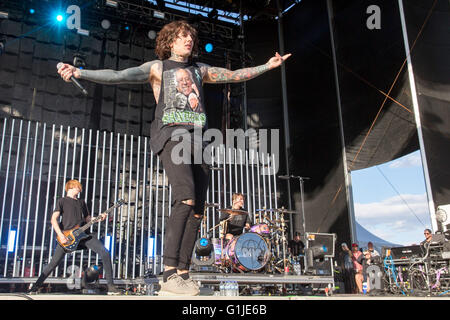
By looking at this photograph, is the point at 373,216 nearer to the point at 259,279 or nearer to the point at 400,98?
the point at 400,98

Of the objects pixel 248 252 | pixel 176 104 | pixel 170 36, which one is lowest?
pixel 248 252

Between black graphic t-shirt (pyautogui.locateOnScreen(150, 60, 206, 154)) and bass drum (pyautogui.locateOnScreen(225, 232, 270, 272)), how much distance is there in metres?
3.23

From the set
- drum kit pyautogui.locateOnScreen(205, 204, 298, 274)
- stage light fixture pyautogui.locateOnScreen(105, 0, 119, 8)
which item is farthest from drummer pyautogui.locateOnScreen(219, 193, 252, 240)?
stage light fixture pyautogui.locateOnScreen(105, 0, 119, 8)

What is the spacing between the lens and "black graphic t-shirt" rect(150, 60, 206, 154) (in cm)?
183

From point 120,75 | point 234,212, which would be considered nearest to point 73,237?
point 234,212

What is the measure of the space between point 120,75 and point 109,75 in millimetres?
58

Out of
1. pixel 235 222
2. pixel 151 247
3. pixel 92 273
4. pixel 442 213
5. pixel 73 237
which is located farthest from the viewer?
pixel 151 247

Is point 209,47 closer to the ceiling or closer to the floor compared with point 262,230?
closer to the ceiling

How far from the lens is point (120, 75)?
1.89m

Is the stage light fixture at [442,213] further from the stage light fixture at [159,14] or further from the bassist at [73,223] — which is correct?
the stage light fixture at [159,14]

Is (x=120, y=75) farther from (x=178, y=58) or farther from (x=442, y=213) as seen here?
(x=442, y=213)

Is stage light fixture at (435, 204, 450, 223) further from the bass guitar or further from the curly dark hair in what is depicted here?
the curly dark hair

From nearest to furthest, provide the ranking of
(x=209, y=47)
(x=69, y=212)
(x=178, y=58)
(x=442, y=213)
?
(x=178, y=58), (x=69, y=212), (x=442, y=213), (x=209, y=47)
